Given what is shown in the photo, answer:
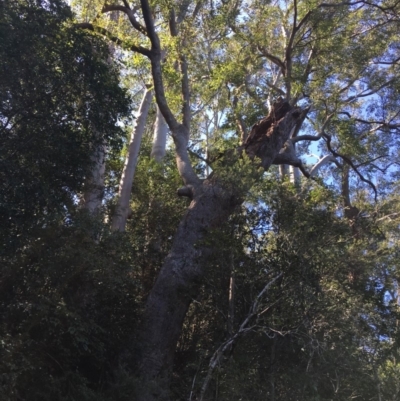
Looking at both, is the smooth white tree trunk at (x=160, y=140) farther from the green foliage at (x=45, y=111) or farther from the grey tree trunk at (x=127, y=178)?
the green foliage at (x=45, y=111)

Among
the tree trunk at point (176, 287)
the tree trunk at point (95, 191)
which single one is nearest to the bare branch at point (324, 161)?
the tree trunk at point (176, 287)

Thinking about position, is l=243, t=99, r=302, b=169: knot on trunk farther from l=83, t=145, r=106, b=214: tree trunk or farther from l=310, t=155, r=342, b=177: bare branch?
l=310, t=155, r=342, b=177: bare branch

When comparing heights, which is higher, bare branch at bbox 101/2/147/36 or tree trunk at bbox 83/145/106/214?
bare branch at bbox 101/2/147/36

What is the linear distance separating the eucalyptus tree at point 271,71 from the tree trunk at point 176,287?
1.11 feet

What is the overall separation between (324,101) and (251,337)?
7.01 meters

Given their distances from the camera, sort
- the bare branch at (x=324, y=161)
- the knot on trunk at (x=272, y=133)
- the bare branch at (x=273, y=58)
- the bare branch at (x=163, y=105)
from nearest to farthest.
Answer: the bare branch at (x=163, y=105)
the knot on trunk at (x=272, y=133)
the bare branch at (x=273, y=58)
the bare branch at (x=324, y=161)

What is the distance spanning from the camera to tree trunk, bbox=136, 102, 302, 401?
740 centimetres

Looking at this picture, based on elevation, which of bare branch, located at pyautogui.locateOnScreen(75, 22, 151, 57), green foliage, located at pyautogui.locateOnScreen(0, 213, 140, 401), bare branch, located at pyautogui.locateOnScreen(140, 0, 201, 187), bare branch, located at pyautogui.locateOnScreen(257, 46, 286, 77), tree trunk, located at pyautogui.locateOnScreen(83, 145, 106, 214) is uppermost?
bare branch, located at pyautogui.locateOnScreen(257, 46, 286, 77)

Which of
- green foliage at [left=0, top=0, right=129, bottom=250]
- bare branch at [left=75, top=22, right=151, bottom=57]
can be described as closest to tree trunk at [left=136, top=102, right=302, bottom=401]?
green foliage at [left=0, top=0, right=129, bottom=250]

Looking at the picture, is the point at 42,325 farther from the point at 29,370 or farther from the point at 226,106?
the point at 226,106

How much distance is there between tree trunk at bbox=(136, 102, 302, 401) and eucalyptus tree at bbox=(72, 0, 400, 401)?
34cm

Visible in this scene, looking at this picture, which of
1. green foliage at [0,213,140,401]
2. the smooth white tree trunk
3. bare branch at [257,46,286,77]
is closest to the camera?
green foliage at [0,213,140,401]

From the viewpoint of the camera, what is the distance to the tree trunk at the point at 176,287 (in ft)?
24.3

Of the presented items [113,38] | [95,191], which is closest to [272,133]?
[95,191]
